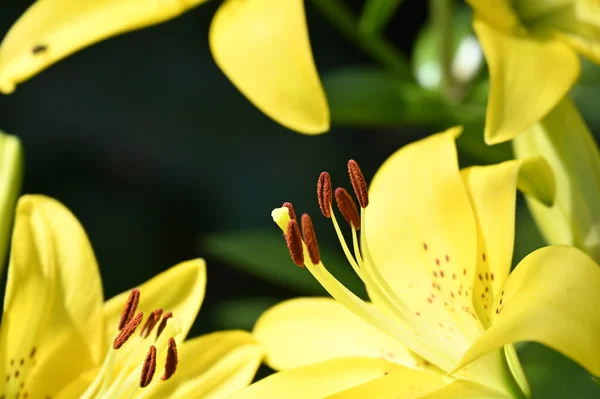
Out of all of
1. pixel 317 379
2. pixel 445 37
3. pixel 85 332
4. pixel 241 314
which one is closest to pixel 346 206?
pixel 317 379

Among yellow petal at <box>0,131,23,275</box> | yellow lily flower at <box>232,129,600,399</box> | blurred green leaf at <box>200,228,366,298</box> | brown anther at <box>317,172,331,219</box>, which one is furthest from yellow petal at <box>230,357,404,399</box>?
blurred green leaf at <box>200,228,366,298</box>

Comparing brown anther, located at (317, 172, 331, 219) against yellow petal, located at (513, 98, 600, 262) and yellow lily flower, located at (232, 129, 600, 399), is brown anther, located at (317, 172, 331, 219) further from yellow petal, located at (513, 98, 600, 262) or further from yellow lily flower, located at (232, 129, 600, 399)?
yellow petal, located at (513, 98, 600, 262)

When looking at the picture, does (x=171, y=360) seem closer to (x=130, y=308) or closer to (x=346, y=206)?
(x=130, y=308)

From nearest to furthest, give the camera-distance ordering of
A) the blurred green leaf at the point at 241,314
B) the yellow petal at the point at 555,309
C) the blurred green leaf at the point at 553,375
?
1. the yellow petal at the point at 555,309
2. the blurred green leaf at the point at 553,375
3. the blurred green leaf at the point at 241,314

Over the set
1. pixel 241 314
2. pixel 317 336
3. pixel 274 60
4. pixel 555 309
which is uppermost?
pixel 274 60

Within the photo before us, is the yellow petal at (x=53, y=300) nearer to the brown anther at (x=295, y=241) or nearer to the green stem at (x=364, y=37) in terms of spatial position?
the brown anther at (x=295, y=241)

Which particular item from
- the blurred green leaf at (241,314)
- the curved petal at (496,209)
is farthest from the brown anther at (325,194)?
the blurred green leaf at (241,314)

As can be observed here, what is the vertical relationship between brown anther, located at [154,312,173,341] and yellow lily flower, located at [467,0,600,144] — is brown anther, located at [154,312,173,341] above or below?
below
